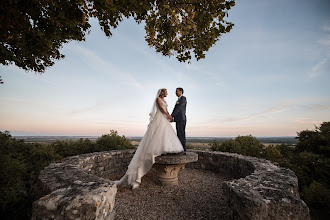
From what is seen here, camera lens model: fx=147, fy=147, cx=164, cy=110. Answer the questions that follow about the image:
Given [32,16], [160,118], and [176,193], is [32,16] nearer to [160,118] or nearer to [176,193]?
[160,118]

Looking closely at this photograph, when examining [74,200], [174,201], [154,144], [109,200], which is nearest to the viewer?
[74,200]

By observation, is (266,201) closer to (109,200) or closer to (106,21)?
(109,200)

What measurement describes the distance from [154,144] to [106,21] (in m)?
3.85

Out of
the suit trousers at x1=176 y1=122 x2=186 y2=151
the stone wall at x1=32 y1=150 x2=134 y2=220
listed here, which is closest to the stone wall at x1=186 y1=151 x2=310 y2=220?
the stone wall at x1=32 y1=150 x2=134 y2=220

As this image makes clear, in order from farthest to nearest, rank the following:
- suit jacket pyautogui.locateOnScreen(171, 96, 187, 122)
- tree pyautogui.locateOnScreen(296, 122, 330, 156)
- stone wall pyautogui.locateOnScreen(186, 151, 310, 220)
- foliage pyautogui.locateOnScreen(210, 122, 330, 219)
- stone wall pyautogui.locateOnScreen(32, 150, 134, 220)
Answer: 1. tree pyautogui.locateOnScreen(296, 122, 330, 156)
2. suit jacket pyautogui.locateOnScreen(171, 96, 187, 122)
3. foliage pyautogui.locateOnScreen(210, 122, 330, 219)
4. stone wall pyautogui.locateOnScreen(186, 151, 310, 220)
5. stone wall pyautogui.locateOnScreen(32, 150, 134, 220)

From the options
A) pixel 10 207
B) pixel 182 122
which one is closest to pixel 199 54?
pixel 182 122

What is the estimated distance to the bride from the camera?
14.5 feet

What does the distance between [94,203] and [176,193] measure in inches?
126

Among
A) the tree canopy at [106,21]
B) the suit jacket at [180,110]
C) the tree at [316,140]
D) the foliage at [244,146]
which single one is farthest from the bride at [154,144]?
the tree at [316,140]

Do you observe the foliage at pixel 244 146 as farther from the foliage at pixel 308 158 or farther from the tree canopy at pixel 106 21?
the tree canopy at pixel 106 21

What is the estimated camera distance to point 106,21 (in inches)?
165

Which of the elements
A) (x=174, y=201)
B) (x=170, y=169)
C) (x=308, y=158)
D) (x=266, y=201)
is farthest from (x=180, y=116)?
(x=308, y=158)

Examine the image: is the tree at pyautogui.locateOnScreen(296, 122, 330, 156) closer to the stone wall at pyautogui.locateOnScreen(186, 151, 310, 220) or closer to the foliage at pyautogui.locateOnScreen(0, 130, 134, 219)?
the stone wall at pyautogui.locateOnScreen(186, 151, 310, 220)

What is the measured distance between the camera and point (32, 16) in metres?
4.05
